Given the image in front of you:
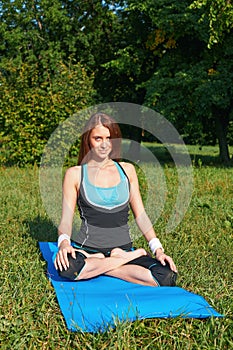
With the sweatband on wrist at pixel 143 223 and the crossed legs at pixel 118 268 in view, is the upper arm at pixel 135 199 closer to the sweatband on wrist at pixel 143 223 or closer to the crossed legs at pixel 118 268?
the sweatband on wrist at pixel 143 223

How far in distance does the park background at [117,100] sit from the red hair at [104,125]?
3.43 ft

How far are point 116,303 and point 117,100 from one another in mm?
17247

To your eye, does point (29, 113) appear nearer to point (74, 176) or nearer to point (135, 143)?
point (135, 143)

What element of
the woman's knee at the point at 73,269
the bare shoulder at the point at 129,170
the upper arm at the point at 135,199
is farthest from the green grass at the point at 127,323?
the bare shoulder at the point at 129,170

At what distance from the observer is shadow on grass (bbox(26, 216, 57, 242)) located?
5.46 m

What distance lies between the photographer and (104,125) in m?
4.26

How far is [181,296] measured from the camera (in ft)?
11.2

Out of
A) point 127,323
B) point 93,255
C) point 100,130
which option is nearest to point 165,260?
point 93,255

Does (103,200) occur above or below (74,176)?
below

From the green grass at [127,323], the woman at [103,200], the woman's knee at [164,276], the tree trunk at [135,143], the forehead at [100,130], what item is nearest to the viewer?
the green grass at [127,323]

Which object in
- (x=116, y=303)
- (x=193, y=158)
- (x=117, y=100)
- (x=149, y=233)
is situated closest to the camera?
(x=116, y=303)

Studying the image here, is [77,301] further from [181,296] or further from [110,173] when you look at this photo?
[110,173]

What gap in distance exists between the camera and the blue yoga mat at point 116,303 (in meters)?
3.04

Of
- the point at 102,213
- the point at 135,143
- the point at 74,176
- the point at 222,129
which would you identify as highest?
the point at 222,129
